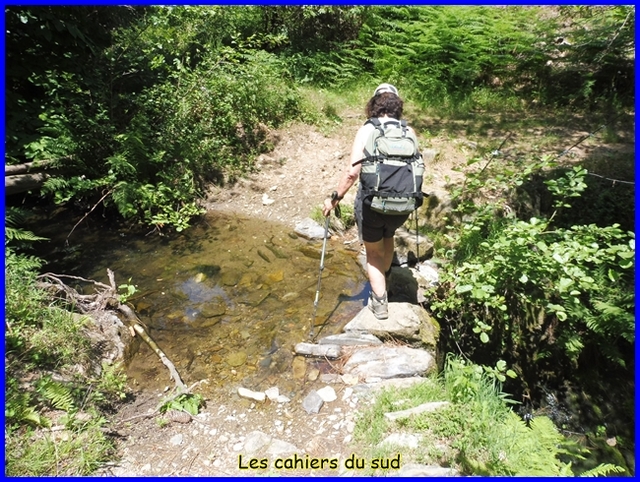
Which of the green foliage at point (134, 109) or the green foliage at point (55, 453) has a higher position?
the green foliage at point (134, 109)

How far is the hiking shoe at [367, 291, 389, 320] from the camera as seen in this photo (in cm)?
467

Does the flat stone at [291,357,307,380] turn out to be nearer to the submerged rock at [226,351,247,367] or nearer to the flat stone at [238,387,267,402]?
the flat stone at [238,387,267,402]

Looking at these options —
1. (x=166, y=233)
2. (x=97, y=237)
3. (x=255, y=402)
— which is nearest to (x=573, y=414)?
(x=255, y=402)

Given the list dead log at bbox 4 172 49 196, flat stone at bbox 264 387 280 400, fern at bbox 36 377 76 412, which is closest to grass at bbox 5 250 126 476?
fern at bbox 36 377 76 412

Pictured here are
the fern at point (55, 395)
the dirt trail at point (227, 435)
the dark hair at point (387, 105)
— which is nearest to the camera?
the dirt trail at point (227, 435)

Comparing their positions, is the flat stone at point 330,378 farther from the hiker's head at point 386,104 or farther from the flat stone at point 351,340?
the hiker's head at point 386,104

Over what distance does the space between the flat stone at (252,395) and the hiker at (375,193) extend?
1630mm

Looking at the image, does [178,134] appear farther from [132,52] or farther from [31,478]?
[31,478]

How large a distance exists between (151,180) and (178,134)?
111 cm

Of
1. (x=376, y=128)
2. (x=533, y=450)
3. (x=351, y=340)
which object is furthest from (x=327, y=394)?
(x=376, y=128)

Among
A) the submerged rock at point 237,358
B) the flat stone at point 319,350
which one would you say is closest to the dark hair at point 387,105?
the flat stone at point 319,350

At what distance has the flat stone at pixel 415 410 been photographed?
332cm

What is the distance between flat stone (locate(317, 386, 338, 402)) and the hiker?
1.15 metres

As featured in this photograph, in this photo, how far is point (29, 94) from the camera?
6.70 metres
